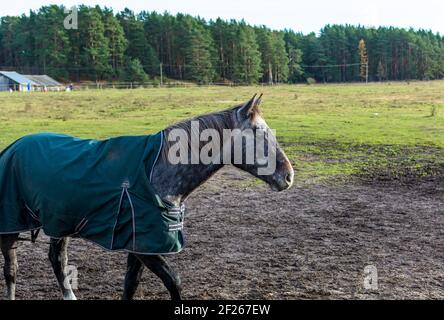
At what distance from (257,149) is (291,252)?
2.52 meters

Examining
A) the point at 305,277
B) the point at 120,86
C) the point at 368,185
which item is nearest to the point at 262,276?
the point at 305,277

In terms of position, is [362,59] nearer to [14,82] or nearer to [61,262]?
[14,82]

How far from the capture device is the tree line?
251 feet

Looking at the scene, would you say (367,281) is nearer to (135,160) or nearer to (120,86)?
(135,160)

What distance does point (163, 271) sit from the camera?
3.78 metres

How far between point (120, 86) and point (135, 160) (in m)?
64.7

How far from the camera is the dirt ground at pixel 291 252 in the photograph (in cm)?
493

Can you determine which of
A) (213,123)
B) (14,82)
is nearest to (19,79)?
(14,82)

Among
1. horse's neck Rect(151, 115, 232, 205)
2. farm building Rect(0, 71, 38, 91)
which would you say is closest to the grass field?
horse's neck Rect(151, 115, 232, 205)

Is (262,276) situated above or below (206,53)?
below

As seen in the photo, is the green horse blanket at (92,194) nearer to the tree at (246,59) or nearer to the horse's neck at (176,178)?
the horse's neck at (176,178)
